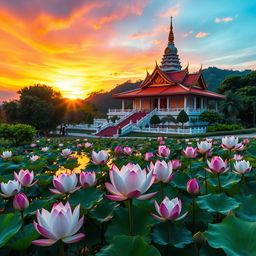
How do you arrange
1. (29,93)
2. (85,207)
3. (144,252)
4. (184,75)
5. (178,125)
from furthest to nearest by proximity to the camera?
(184,75)
(29,93)
(178,125)
(85,207)
(144,252)

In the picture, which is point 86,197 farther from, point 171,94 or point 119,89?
point 119,89

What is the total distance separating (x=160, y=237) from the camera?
1100mm

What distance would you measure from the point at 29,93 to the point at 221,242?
2632cm

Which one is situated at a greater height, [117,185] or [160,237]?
[117,185]

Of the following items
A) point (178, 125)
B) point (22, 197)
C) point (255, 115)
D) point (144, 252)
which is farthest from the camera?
point (255, 115)

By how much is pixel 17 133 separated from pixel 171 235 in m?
9.66

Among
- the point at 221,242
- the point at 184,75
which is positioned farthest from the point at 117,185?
the point at 184,75

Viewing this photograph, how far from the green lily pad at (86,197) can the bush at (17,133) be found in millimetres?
9083

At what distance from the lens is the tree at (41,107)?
868 inches

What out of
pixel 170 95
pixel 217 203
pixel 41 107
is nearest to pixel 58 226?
pixel 217 203

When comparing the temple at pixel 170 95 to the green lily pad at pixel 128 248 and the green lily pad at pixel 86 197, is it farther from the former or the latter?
the green lily pad at pixel 128 248

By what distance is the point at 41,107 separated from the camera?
22203mm

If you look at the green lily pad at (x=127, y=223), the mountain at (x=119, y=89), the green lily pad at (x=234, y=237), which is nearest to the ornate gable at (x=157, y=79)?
the green lily pad at (x=127, y=223)

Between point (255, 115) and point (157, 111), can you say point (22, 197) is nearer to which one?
point (157, 111)
